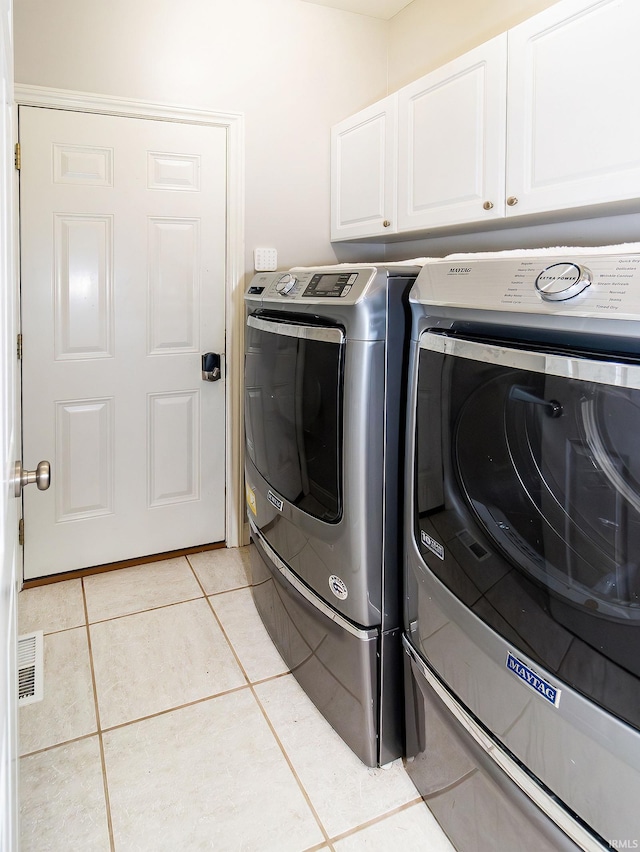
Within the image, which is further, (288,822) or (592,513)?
(288,822)

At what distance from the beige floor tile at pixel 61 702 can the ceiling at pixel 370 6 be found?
290cm

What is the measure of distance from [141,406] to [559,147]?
1.88 m

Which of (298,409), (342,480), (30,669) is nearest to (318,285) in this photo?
(298,409)

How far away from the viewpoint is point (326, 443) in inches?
56.7

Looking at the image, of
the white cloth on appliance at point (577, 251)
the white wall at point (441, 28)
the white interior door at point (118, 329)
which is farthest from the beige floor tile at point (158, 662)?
the white wall at point (441, 28)

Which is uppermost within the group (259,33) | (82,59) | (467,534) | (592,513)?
(259,33)

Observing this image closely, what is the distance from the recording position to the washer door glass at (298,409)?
1.40 meters

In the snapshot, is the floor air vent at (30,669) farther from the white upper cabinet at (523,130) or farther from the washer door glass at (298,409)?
the white upper cabinet at (523,130)

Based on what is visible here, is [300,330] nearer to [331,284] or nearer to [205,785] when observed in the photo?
[331,284]

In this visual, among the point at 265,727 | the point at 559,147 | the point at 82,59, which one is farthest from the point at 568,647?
the point at 82,59

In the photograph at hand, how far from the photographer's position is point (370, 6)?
8.57ft

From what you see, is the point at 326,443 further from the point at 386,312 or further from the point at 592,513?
the point at 592,513

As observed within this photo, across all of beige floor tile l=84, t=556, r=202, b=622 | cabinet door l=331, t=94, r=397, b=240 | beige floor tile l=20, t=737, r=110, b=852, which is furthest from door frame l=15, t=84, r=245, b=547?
beige floor tile l=20, t=737, r=110, b=852

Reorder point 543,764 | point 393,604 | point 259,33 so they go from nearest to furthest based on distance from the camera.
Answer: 1. point 543,764
2. point 393,604
3. point 259,33
